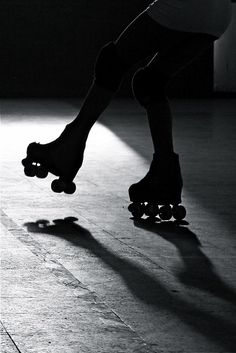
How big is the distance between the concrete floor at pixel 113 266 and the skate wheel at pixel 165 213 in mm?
74

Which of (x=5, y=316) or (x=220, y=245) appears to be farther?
(x=220, y=245)

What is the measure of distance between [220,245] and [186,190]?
1.85m

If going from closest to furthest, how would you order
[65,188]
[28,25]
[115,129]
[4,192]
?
[65,188] < [4,192] < [115,129] < [28,25]

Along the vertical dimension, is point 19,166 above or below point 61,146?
below

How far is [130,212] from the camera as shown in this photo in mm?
5602

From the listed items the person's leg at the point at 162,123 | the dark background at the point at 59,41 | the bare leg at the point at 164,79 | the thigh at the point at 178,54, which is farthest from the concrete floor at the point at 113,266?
the dark background at the point at 59,41

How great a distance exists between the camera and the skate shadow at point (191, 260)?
387 centimetres

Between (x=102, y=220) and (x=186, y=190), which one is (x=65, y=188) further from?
(x=186, y=190)

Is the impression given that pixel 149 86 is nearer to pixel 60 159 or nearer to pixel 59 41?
pixel 60 159

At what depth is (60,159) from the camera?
5.66 meters

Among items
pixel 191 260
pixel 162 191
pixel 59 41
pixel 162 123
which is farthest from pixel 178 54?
pixel 59 41

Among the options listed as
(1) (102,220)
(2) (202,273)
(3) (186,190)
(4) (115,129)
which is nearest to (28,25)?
(4) (115,129)

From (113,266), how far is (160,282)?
324 millimetres

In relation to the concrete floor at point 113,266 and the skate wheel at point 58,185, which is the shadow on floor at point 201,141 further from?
the skate wheel at point 58,185
